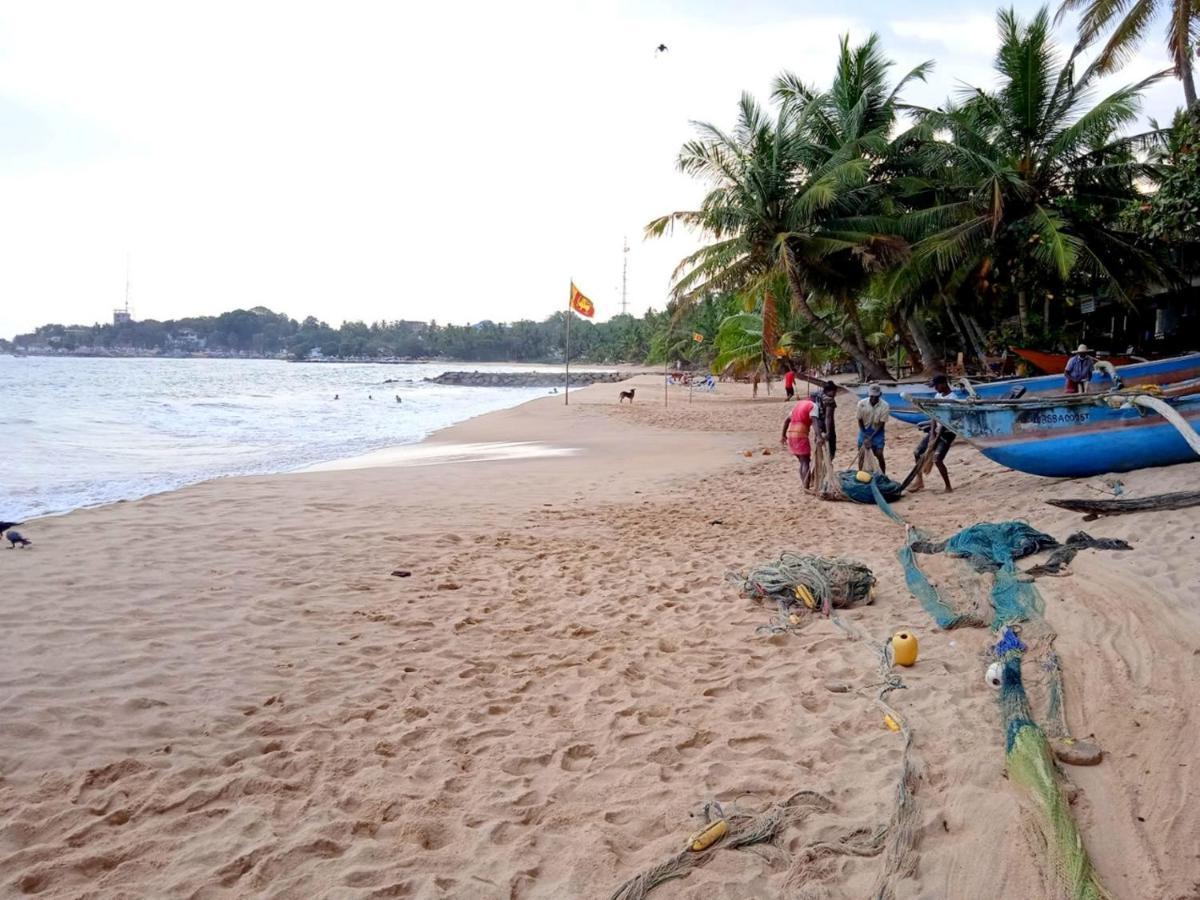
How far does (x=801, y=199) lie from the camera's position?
57.0ft

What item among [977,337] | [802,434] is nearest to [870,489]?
[802,434]

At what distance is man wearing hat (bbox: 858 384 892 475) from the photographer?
30.5 feet

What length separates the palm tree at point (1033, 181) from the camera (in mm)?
15383

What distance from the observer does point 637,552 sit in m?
6.84

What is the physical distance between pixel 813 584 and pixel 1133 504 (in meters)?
3.24

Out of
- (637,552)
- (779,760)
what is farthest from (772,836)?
(637,552)

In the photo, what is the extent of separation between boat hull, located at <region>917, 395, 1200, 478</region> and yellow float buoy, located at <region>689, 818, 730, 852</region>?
7.08 metres

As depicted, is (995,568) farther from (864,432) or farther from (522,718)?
(864,432)

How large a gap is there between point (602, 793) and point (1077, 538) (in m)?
4.67

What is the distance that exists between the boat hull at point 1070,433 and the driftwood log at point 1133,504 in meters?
1.58

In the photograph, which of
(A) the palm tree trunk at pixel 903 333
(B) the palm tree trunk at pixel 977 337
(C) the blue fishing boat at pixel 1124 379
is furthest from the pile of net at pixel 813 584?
(A) the palm tree trunk at pixel 903 333

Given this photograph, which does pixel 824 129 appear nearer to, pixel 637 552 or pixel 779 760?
pixel 637 552

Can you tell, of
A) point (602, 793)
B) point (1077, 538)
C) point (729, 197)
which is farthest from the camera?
point (729, 197)

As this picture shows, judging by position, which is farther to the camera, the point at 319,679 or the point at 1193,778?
the point at 319,679
